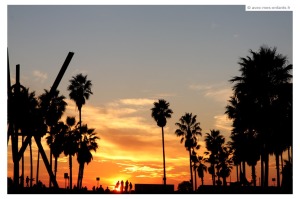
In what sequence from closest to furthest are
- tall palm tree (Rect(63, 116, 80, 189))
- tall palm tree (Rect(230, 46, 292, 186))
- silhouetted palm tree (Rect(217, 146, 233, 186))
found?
1. tall palm tree (Rect(230, 46, 292, 186))
2. tall palm tree (Rect(63, 116, 80, 189))
3. silhouetted palm tree (Rect(217, 146, 233, 186))

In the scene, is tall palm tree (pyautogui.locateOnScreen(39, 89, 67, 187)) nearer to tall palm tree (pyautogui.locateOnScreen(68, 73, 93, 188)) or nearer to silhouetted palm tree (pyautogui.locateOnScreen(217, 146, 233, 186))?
tall palm tree (pyautogui.locateOnScreen(68, 73, 93, 188))

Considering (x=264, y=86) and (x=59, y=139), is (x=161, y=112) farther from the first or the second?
(x=264, y=86)

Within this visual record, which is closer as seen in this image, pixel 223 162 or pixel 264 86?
pixel 264 86

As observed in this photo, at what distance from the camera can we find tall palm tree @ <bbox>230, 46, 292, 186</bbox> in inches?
1055


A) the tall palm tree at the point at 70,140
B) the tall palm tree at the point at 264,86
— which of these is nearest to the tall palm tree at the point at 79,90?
the tall palm tree at the point at 70,140

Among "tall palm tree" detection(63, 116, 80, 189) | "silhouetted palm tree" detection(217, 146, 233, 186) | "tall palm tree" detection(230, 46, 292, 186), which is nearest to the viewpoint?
"tall palm tree" detection(230, 46, 292, 186)

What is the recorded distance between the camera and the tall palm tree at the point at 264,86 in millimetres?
26797

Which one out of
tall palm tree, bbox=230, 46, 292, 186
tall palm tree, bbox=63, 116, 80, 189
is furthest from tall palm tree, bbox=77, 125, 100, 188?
tall palm tree, bbox=230, 46, 292, 186

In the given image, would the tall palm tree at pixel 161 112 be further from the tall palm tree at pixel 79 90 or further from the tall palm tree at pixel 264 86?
the tall palm tree at pixel 264 86

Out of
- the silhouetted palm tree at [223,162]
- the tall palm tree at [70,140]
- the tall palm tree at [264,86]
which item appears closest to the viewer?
the tall palm tree at [264,86]

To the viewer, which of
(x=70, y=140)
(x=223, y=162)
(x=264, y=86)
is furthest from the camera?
(x=223, y=162)

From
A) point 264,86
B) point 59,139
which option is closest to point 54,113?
point 59,139

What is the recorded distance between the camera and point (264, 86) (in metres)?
27.1
